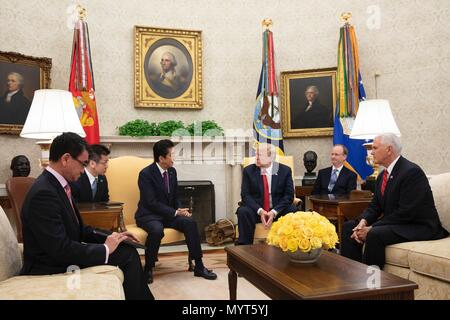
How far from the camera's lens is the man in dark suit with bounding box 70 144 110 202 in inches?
171

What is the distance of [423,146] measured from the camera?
266 inches

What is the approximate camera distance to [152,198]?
15.1 ft

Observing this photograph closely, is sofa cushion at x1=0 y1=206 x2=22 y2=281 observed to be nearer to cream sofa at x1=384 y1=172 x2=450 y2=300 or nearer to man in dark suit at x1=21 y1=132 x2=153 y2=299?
man in dark suit at x1=21 y1=132 x2=153 y2=299

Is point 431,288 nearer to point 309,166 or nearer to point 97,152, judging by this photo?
point 97,152

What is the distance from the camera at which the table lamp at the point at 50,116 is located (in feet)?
12.9

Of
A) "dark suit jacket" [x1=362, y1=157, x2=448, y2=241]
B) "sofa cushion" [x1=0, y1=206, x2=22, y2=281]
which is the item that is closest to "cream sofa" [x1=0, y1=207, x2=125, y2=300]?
"sofa cushion" [x1=0, y1=206, x2=22, y2=281]

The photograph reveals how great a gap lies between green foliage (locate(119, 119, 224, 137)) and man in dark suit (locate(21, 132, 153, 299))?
382 centimetres

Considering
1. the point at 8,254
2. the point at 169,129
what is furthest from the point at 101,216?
the point at 169,129

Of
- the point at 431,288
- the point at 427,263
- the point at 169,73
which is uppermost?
the point at 169,73

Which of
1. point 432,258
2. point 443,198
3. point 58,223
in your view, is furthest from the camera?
point 443,198

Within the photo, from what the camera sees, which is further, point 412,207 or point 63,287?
point 412,207

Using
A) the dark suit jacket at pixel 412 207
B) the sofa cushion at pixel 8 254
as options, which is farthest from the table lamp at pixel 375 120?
Answer: the sofa cushion at pixel 8 254

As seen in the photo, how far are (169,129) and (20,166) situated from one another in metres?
2.32

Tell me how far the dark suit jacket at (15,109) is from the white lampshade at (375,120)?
4.98 metres
